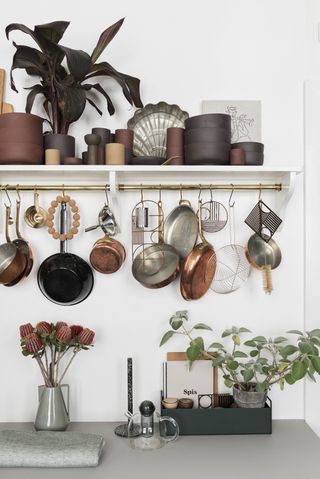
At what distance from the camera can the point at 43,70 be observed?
1.42 metres

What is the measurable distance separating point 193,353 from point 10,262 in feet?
1.95

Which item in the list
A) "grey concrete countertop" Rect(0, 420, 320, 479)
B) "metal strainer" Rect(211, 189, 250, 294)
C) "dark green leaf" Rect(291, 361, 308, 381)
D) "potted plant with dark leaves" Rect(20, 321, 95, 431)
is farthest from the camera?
"metal strainer" Rect(211, 189, 250, 294)

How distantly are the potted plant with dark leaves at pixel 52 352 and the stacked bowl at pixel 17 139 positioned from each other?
483 millimetres

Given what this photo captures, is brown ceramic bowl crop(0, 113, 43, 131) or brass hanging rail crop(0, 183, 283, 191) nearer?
brown ceramic bowl crop(0, 113, 43, 131)

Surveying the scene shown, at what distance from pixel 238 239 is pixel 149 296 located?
1.11 ft

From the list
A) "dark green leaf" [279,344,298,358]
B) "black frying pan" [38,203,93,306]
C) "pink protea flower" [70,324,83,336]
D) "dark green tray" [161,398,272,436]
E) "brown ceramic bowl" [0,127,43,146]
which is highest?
"brown ceramic bowl" [0,127,43,146]

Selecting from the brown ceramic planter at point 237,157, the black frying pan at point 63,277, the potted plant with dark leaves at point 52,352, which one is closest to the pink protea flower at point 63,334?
Answer: the potted plant with dark leaves at point 52,352

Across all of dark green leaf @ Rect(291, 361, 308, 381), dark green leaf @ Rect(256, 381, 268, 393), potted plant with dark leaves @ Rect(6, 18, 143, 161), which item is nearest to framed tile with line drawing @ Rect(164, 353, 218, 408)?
dark green leaf @ Rect(256, 381, 268, 393)

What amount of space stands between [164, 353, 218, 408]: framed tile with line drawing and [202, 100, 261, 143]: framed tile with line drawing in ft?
2.32

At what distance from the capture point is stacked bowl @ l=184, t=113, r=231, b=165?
1375mm

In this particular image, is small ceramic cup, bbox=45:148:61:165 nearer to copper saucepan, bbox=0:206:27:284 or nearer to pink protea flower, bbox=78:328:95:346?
copper saucepan, bbox=0:206:27:284

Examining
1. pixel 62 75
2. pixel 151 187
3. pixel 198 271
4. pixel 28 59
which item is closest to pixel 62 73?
pixel 62 75

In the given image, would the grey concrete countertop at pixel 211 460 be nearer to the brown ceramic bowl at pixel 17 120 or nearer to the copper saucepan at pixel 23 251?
the copper saucepan at pixel 23 251

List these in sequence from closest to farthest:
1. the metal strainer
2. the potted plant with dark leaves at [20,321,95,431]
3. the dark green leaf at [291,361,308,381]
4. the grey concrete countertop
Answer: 1. the grey concrete countertop
2. the dark green leaf at [291,361,308,381]
3. the potted plant with dark leaves at [20,321,95,431]
4. the metal strainer
